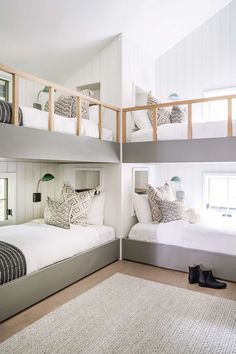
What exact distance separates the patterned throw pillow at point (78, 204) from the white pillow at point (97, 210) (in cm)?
10

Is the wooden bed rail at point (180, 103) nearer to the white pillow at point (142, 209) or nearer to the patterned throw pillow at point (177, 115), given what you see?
the patterned throw pillow at point (177, 115)

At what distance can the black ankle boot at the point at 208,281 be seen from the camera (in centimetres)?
275

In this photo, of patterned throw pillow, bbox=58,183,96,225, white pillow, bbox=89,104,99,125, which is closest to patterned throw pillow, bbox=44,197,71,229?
patterned throw pillow, bbox=58,183,96,225

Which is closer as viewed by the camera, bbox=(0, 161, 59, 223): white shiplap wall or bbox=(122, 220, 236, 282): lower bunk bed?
bbox=(122, 220, 236, 282): lower bunk bed

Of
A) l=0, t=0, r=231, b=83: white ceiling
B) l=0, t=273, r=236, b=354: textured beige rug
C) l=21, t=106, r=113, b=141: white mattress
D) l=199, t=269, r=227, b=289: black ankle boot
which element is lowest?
l=0, t=273, r=236, b=354: textured beige rug

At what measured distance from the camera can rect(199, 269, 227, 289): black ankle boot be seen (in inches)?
108

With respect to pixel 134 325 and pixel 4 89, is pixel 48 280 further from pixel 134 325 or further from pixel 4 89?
pixel 4 89

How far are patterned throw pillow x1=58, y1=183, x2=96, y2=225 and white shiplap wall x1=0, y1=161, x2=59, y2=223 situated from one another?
2.31 ft

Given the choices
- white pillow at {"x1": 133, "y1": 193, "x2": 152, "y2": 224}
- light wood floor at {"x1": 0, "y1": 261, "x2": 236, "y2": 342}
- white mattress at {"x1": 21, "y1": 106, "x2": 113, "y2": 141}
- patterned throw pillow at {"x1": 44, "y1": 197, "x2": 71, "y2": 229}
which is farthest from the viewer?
white pillow at {"x1": 133, "y1": 193, "x2": 152, "y2": 224}

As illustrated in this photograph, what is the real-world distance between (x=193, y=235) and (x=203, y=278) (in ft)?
1.67

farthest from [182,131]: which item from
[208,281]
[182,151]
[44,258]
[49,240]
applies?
[44,258]

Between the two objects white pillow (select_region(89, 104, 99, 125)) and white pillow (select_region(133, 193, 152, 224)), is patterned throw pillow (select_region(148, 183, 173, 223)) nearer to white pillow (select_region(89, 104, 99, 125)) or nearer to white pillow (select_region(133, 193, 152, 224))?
white pillow (select_region(133, 193, 152, 224))

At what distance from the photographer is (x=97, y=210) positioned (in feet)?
11.8

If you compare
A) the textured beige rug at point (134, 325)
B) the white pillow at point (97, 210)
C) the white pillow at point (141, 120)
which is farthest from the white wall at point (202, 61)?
the textured beige rug at point (134, 325)
